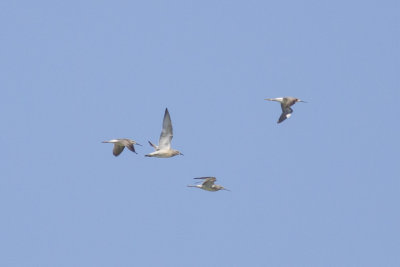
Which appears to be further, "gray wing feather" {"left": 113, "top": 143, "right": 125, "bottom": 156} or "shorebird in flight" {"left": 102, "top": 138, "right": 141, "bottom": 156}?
"gray wing feather" {"left": 113, "top": 143, "right": 125, "bottom": 156}

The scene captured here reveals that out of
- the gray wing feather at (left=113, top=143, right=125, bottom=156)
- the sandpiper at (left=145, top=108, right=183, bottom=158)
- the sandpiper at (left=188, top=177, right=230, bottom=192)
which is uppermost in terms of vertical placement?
the sandpiper at (left=145, top=108, right=183, bottom=158)

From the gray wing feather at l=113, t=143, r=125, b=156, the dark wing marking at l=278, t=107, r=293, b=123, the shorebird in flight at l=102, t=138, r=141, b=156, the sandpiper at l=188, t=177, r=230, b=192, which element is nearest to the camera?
the sandpiper at l=188, t=177, r=230, b=192

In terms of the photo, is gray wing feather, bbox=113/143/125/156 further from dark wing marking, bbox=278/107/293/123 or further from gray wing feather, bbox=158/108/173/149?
dark wing marking, bbox=278/107/293/123

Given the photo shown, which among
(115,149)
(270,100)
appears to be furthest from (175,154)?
(270,100)

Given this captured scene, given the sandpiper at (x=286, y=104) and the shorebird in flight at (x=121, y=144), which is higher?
the sandpiper at (x=286, y=104)

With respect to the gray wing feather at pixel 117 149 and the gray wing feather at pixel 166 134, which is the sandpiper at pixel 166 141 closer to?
the gray wing feather at pixel 166 134

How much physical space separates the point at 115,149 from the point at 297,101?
722 centimetres

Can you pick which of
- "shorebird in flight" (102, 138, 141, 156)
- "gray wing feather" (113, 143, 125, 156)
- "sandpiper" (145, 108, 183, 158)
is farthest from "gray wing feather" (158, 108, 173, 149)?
"gray wing feather" (113, 143, 125, 156)

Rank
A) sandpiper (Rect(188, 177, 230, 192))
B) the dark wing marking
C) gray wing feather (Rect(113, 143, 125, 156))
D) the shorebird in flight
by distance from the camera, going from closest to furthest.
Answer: sandpiper (Rect(188, 177, 230, 192)), the shorebird in flight, gray wing feather (Rect(113, 143, 125, 156)), the dark wing marking

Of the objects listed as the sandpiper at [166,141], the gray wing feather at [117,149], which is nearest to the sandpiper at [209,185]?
the sandpiper at [166,141]

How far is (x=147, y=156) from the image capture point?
2830 cm

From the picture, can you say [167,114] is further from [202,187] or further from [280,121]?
[280,121]

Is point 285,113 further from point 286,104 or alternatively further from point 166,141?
point 166,141

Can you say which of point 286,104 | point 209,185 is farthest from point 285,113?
point 209,185
